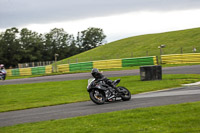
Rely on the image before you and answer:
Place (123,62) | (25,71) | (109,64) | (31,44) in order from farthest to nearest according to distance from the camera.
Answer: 1. (31,44)
2. (25,71)
3. (109,64)
4. (123,62)

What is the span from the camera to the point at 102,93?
1319 cm

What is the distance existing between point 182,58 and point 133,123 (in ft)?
101

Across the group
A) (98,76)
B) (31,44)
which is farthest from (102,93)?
(31,44)

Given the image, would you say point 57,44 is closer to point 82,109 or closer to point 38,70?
point 38,70

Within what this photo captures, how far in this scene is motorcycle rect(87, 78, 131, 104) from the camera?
13.0 meters

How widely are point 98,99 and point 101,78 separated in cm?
80

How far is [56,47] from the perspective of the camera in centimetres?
13025

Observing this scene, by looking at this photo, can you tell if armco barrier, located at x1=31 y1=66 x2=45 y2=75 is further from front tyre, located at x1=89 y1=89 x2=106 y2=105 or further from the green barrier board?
front tyre, located at x1=89 y1=89 x2=106 y2=105

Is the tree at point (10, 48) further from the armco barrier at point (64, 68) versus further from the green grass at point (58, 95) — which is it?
the green grass at point (58, 95)

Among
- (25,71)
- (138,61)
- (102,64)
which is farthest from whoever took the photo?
(25,71)

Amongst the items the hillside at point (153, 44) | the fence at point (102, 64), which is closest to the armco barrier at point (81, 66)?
the fence at point (102, 64)

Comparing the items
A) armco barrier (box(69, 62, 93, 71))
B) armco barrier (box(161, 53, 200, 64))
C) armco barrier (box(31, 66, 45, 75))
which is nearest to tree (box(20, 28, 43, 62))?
armco barrier (box(31, 66, 45, 75))

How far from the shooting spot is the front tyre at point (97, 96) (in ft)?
42.8

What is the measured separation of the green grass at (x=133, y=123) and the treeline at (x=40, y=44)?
99.0 m
